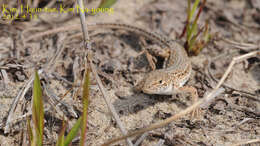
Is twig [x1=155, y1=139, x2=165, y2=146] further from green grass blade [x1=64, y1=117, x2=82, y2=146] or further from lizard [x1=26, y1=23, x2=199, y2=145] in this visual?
green grass blade [x1=64, y1=117, x2=82, y2=146]

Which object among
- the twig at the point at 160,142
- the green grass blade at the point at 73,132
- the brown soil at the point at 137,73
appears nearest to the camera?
the green grass blade at the point at 73,132

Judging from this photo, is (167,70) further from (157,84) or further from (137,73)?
(137,73)

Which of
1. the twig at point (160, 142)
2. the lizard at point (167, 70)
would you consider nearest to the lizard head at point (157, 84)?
the lizard at point (167, 70)

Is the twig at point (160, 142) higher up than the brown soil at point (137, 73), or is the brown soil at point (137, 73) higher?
the brown soil at point (137, 73)

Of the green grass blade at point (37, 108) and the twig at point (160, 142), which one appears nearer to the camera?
the green grass blade at point (37, 108)

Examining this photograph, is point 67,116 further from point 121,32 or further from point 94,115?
point 121,32

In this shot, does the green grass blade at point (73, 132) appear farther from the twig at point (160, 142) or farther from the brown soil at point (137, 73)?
the twig at point (160, 142)

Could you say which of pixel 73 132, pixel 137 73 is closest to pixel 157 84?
pixel 137 73

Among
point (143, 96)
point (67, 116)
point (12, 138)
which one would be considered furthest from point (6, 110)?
point (143, 96)
